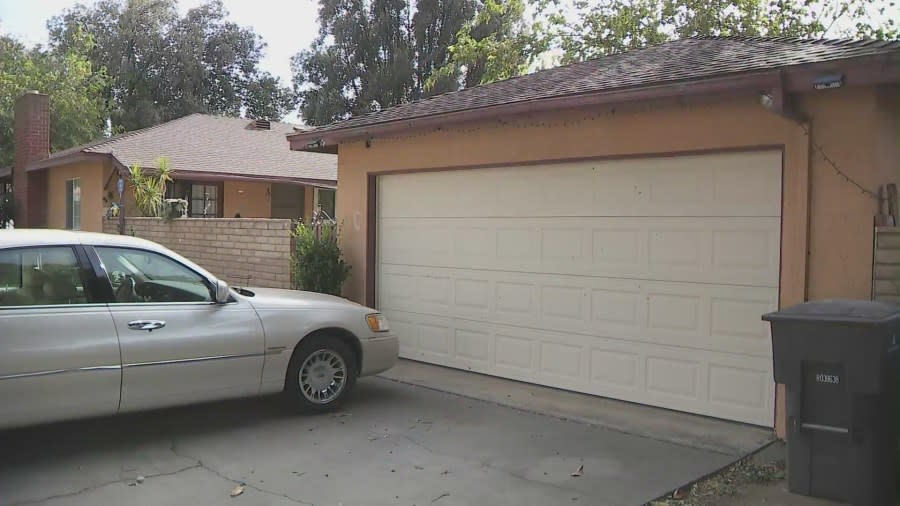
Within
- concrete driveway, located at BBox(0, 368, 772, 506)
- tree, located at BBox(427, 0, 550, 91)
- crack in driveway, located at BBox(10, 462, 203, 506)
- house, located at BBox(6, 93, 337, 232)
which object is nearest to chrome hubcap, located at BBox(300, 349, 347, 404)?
concrete driveway, located at BBox(0, 368, 772, 506)

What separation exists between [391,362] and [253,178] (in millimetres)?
11875

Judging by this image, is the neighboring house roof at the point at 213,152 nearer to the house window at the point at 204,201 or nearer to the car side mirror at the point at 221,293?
the house window at the point at 204,201

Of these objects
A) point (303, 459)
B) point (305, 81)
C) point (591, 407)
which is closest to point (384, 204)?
point (591, 407)

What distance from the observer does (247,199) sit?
19141mm

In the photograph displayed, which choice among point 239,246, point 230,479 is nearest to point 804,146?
point 230,479

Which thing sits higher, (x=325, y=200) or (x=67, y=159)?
→ (x=67, y=159)

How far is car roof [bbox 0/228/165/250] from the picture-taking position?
5.28 metres

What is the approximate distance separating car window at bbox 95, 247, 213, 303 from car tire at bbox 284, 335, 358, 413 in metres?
0.94

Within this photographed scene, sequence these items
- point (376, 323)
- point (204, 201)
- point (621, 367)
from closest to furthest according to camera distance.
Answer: point (376, 323) → point (621, 367) → point (204, 201)

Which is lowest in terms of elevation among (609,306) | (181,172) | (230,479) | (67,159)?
(230,479)

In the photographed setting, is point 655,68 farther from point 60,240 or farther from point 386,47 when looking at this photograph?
point 386,47

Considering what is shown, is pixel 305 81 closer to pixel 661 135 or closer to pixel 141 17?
pixel 141 17

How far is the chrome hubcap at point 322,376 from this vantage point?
650 cm

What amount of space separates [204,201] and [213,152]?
1256 millimetres
